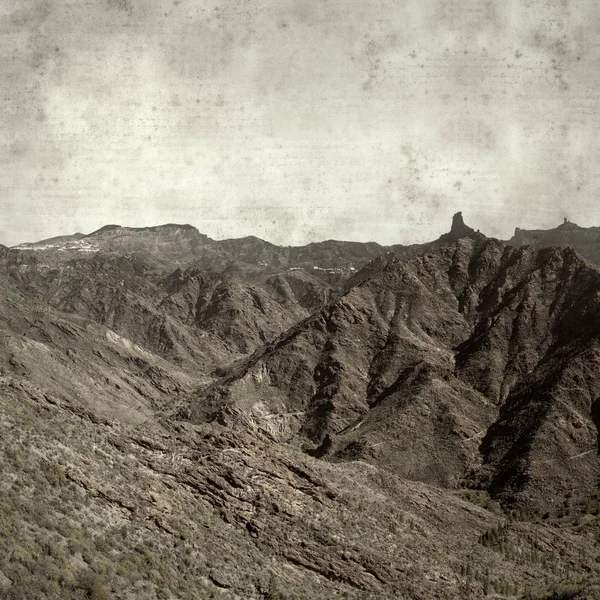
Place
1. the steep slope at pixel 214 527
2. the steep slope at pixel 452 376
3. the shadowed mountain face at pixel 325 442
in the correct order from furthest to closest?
the steep slope at pixel 452 376 → the shadowed mountain face at pixel 325 442 → the steep slope at pixel 214 527

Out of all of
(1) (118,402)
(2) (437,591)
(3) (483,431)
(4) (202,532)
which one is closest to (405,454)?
(3) (483,431)

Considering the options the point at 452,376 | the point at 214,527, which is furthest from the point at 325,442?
the point at 214,527

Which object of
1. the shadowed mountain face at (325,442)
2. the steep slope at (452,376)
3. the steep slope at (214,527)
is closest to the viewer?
→ the steep slope at (214,527)

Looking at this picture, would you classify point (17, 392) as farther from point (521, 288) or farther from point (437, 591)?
point (521, 288)

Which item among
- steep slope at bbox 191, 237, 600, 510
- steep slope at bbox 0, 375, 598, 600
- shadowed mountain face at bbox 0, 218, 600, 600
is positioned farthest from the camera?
steep slope at bbox 191, 237, 600, 510

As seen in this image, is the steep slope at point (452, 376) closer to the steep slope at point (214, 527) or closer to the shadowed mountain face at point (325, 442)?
the shadowed mountain face at point (325, 442)

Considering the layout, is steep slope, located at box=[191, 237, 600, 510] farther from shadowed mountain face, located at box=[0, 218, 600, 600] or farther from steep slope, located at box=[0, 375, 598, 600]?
steep slope, located at box=[0, 375, 598, 600]

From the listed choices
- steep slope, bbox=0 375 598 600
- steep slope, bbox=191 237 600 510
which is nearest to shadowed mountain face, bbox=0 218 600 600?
steep slope, bbox=0 375 598 600

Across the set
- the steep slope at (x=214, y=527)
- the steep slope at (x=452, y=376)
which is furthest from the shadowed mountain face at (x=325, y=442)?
the steep slope at (x=452, y=376)

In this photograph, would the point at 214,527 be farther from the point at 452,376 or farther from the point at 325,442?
the point at 452,376
